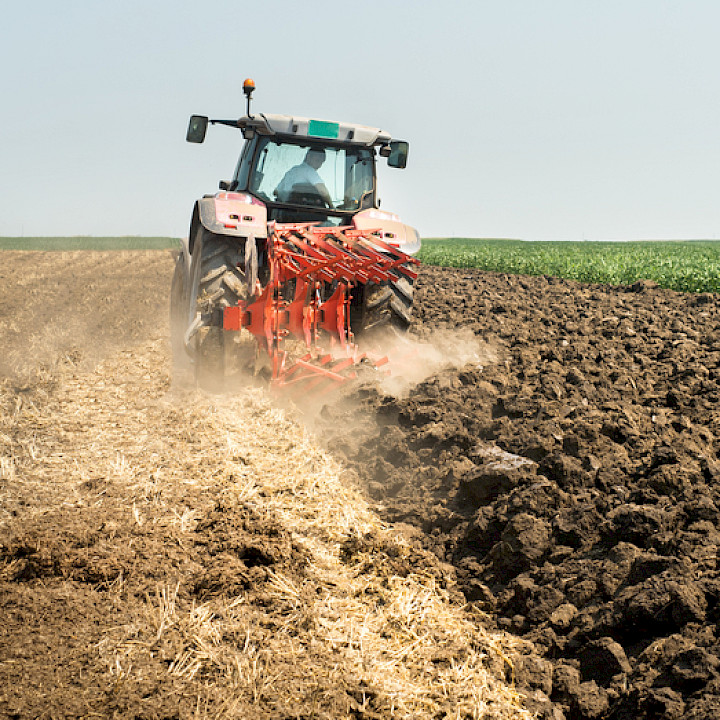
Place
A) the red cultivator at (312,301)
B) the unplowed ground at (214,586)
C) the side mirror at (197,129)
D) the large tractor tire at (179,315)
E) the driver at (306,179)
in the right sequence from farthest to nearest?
the large tractor tire at (179,315) < the side mirror at (197,129) < the driver at (306,179) < the red cultivator at (312,301) < the unplowed ground at (214,586)

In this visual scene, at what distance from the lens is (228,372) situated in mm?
6617

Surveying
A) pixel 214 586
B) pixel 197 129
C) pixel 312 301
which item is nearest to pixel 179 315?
pixel 197 129

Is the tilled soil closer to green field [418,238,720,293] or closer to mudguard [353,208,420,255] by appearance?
mudguard [353,208,420,255]

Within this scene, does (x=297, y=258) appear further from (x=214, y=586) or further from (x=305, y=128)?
(x=214, y=586)

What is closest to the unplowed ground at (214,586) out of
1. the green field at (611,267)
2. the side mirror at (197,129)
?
the side mirror at (197,129)

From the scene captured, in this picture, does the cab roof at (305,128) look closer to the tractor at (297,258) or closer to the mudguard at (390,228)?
the tractor at (297,258)

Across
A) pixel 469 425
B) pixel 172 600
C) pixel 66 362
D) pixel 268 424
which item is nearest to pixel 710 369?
pixel 469 425

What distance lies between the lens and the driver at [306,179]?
25.3ft

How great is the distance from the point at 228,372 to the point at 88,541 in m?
3.03

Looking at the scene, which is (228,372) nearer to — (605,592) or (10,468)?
(10,468)

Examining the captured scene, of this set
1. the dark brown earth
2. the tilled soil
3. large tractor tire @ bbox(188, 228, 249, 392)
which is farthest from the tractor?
the tilled soil

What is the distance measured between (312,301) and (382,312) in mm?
772

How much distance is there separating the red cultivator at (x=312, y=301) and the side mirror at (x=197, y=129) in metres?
1.79

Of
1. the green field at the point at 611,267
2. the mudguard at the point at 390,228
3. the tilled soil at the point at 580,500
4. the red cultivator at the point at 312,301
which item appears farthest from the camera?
the green field at the point at 611,267
